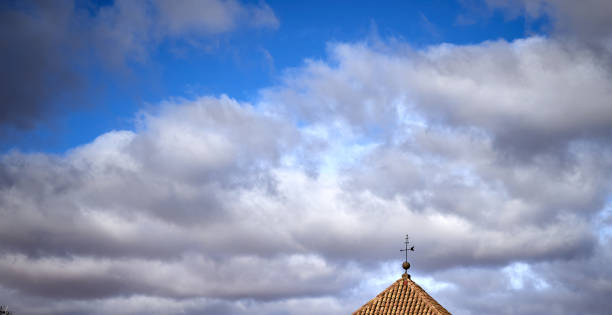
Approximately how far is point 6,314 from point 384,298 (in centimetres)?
6361

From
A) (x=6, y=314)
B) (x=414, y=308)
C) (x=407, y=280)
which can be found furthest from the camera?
(x=6, y=314)

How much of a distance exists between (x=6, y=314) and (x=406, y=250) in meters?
64.5

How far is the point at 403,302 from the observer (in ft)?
107

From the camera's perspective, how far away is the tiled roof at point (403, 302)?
104 feet

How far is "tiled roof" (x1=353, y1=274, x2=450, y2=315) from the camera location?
31781mm

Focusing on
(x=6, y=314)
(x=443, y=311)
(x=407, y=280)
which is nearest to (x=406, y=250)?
(x=407, y=280)

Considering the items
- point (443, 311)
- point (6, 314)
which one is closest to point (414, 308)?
point (443, 311)

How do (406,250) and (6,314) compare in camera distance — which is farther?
(6,314)

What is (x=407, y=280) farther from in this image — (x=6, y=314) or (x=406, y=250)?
(x=6, y=314)

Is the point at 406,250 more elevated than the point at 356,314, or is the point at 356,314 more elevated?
the point at 406,250

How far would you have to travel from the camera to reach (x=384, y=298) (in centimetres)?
3325

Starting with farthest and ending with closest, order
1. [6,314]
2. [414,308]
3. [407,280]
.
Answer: [6,314] → [407,280] → [414,308]

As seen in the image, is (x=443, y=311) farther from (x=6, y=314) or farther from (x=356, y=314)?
(x=6, y=314)

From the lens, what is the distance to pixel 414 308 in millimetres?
31953
